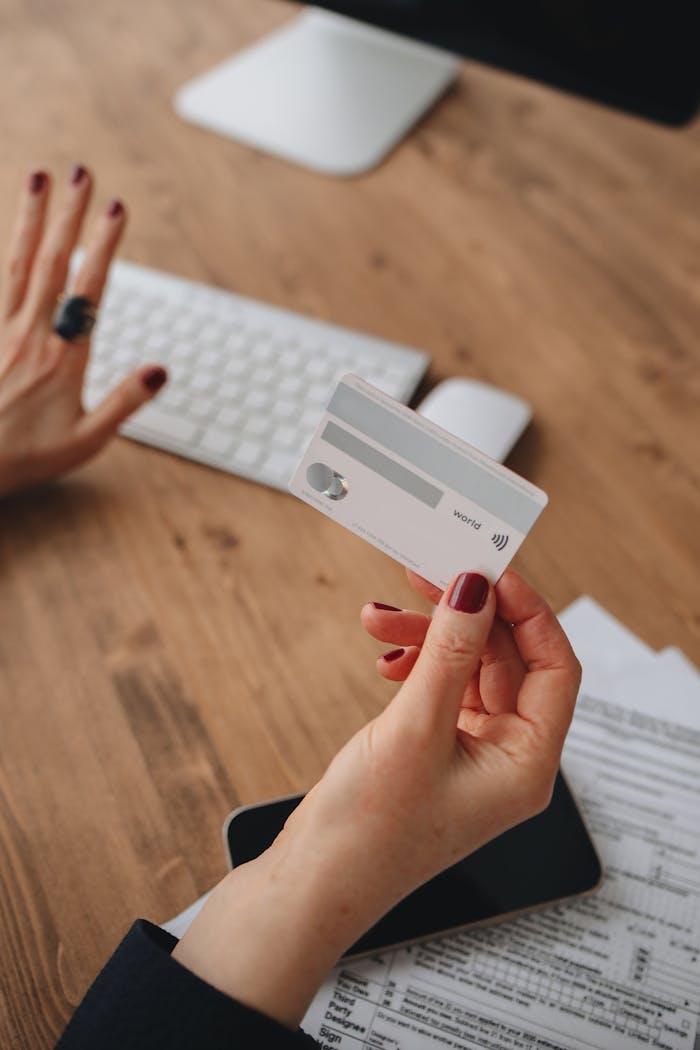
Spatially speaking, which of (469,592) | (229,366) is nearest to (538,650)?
(469,592)

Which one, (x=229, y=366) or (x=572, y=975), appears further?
(x=229, y=366)

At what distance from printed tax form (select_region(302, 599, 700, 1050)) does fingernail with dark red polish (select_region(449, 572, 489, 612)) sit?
191 mm

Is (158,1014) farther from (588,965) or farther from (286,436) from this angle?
(286,436)

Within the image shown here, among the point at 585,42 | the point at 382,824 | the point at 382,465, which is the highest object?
the point at 585,42

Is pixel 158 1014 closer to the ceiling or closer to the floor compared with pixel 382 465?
closer to the floor

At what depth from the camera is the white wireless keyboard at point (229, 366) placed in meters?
0.71

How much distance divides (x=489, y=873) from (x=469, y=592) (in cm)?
19

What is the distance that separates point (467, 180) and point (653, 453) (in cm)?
41

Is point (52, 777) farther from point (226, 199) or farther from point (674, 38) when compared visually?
point (674, 38)

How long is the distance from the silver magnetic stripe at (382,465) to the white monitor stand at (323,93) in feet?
1.96

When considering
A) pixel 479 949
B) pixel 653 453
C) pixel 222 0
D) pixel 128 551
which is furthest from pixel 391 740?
pixel 222 0

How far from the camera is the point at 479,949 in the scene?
50 centimetres

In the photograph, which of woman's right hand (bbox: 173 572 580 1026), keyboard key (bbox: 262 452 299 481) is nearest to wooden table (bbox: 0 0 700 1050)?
keyboard key (bbox: 262 452 299 481)

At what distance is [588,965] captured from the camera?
50cm
